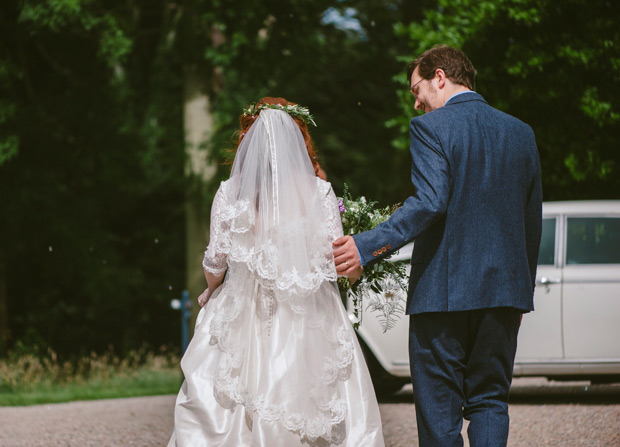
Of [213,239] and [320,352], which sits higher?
[213,239]

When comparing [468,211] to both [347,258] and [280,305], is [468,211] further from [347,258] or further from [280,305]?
[280,305]

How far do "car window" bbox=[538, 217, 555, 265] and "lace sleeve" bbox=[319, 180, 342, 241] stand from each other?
410 centimetres

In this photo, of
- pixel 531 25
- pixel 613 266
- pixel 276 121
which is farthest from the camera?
pixel 531 25

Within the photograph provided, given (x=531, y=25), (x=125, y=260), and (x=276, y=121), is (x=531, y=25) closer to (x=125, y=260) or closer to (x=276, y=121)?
(x=276, y=121)

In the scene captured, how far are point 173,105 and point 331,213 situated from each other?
440 inches

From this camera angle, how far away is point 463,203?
3.39 meters

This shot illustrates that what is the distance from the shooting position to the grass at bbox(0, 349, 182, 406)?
9398 mm

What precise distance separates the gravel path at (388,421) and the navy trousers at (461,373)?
235 cm

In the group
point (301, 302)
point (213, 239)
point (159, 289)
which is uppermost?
point (213, 239)

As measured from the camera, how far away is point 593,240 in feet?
24.4

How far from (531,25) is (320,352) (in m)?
6.70

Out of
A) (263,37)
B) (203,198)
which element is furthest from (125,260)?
(263,37)

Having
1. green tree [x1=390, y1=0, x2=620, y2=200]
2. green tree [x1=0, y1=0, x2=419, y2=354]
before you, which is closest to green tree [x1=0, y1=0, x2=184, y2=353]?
green tree [x1=0, y1=0, x2=419, y2=354]

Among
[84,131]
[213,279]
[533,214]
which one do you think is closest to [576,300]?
[533,214]
